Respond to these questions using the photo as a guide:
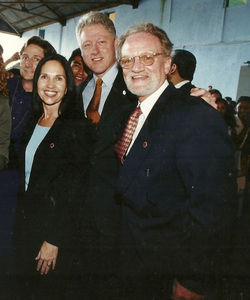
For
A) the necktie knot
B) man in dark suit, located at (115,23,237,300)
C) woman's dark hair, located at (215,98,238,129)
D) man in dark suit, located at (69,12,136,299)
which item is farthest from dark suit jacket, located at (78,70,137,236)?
woman's dark hair, located at (215,98,238,129)

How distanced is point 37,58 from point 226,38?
6648 mm

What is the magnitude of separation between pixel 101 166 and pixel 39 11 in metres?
13.7

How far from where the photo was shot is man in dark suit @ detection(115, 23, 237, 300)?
116 cm

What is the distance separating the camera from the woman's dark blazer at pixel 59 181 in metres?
1.70

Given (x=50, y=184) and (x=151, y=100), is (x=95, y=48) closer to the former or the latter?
(x=151, y=100)

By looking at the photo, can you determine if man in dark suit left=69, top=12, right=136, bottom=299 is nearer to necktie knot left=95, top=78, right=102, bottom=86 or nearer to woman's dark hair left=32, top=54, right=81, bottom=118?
necktie knot left=95, top=78, right=102, bottom=86

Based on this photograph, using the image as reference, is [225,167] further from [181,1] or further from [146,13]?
[146,13]

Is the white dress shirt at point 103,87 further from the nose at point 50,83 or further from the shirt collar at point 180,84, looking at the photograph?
the shirt collar at point 180,84

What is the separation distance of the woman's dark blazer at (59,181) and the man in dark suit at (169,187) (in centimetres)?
30

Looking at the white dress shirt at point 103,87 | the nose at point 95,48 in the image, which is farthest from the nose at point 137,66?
the nose at point 95,48

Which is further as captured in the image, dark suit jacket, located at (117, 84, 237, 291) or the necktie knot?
the necktie knot

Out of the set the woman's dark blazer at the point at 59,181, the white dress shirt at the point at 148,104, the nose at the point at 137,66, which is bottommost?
the woman's dark blazer at the point at 59,181

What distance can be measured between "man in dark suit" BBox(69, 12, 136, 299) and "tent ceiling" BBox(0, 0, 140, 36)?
28.9ft

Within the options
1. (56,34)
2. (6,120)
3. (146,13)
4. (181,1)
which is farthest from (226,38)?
(56,34)
